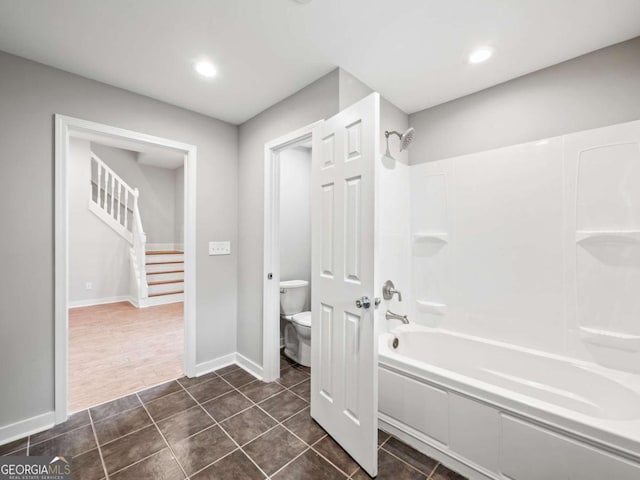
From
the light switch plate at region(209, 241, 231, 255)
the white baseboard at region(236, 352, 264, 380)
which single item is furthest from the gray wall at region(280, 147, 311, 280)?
the white baseboard at region(236, 352, 264, 380)

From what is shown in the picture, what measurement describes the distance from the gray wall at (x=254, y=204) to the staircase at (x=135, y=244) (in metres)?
3.16

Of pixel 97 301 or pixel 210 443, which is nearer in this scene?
pixel 210 443

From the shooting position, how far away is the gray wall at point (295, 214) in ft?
11.1

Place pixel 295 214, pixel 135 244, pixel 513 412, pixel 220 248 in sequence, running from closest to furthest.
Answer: pixel 513 412, pixel 220 248, pixel 295 214, pixel 135 244

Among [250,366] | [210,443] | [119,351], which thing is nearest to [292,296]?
[250,366]

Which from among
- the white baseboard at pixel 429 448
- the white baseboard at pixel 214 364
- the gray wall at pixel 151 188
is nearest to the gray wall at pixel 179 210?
the gray wall at pixel 151 188

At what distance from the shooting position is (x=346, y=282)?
5.41ft

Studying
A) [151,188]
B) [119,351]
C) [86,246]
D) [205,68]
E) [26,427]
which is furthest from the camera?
[151,188]

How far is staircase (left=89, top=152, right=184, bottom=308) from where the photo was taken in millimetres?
5023

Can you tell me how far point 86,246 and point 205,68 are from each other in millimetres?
4735

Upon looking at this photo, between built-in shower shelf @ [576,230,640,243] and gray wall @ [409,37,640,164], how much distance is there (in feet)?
2.23

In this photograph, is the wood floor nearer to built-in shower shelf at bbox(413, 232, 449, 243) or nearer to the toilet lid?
the toilet lid

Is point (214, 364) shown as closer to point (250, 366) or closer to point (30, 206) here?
point (250, 366)

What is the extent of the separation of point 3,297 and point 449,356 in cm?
314
